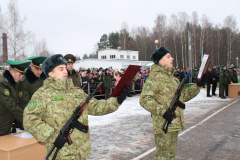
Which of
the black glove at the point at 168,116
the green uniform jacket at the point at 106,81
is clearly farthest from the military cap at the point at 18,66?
the green uniform jacket at the point at 106,81

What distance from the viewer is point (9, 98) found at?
11.4 ft

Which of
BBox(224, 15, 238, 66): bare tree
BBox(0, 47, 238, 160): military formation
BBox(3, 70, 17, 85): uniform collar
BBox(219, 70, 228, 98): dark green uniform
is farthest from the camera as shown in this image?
BBox(224, 15, 238, 66): bare tree

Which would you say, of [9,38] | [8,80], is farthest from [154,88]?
[9,38]

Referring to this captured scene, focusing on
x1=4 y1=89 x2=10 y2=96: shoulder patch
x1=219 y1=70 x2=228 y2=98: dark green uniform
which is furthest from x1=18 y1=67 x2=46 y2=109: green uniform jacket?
x1=219 y1=70 x2=228 y2=98: dark green uniform

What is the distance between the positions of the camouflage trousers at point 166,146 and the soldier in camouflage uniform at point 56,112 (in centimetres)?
106

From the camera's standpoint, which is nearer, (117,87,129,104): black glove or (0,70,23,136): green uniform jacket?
(117,87,129,104): black glove

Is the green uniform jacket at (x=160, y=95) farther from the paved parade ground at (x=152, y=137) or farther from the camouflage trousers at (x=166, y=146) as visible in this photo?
the paved parade ground at (x=152, y=137)

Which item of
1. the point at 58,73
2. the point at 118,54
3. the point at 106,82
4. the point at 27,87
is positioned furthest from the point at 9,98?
the point at 118,54

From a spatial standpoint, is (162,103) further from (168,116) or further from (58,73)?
(58,73)

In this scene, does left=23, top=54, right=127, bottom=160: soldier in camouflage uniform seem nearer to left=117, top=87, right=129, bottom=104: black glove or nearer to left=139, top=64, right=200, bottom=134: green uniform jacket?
left=117, top=87, right=129, bottom=104: black glove

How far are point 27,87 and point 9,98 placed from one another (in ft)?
3.52

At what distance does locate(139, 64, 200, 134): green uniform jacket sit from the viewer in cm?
301

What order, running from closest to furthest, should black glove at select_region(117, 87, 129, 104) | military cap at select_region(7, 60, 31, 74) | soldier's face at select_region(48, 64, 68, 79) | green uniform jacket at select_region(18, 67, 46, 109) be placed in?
1. soldier's face at select_region(48, 64, 68, 79)
2. black glove at select_region(117, 87, 129, 104)
3. military cap at select_region(7, 60, 31, 74)
4. green uniform jacket at select_region(18, 67, 46, 109)

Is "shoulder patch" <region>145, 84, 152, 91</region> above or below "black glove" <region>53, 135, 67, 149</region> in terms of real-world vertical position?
above
